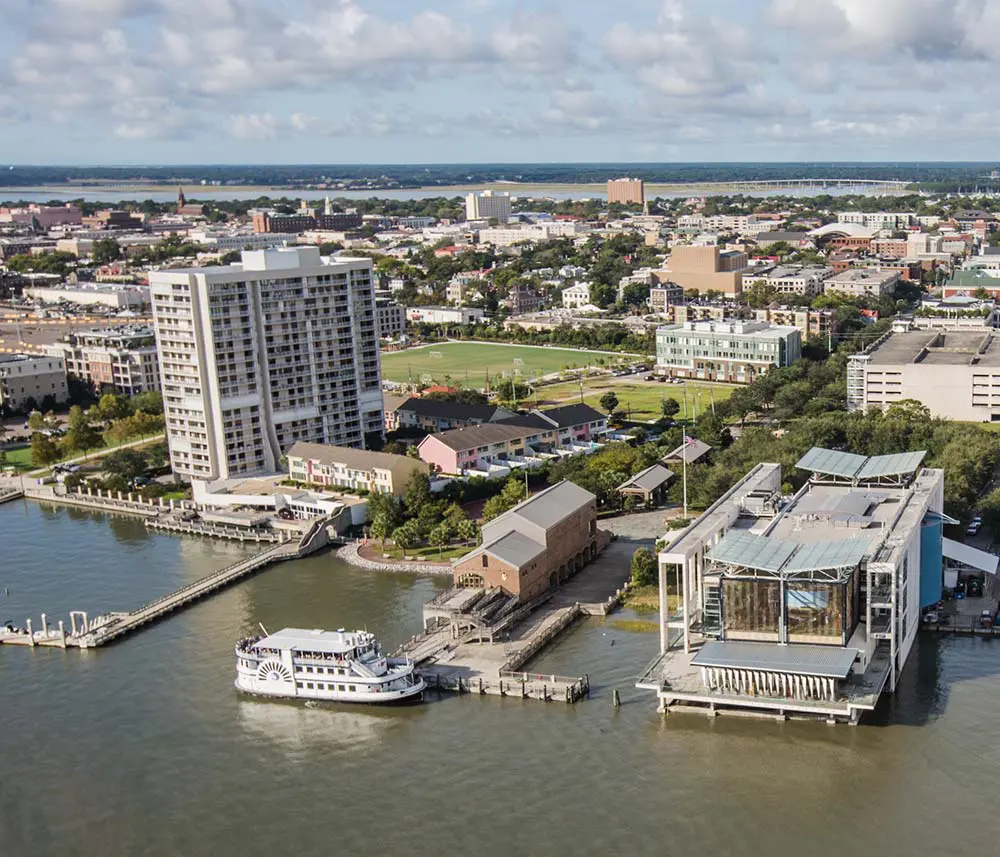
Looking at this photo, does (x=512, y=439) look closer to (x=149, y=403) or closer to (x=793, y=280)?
(x=149, y=403)

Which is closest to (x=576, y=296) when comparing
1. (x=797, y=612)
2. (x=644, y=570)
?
(x=644, y=570)

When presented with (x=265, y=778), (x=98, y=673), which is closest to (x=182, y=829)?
(x=265, y=778)

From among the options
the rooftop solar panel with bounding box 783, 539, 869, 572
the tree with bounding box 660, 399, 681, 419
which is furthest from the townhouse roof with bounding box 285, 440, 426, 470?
the rooftop solar panel with bounding box 783, 539, 869, 572

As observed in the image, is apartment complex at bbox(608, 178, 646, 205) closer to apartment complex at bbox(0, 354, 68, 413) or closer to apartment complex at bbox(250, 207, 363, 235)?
apartment complex at bbox(250, 207, 363, 235)

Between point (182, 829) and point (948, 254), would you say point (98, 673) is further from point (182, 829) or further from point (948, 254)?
point (948, 254)

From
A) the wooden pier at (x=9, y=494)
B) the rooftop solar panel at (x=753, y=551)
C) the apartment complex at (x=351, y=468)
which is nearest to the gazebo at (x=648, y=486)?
the apartment complex at (x=351, y=468)

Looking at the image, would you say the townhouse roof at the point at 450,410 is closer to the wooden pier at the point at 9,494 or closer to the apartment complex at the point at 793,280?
the wooden pier at the point at 9,494
